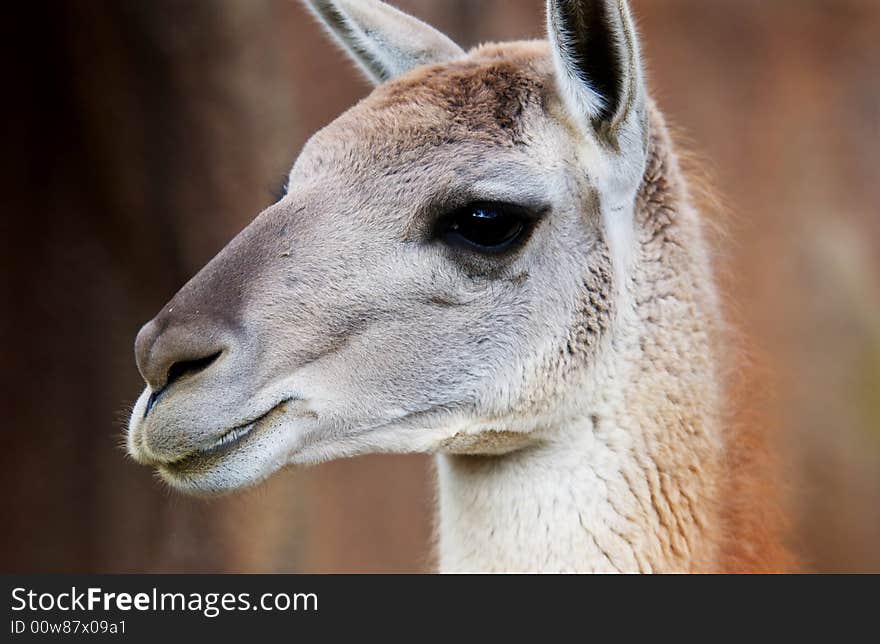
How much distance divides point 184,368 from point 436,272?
67 centimetres

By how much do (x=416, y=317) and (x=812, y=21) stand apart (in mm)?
5707

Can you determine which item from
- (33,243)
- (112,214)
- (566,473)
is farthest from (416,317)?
(33,243)

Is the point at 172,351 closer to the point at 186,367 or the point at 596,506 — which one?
the point at 186,367

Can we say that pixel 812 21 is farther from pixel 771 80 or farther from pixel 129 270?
pixel 129 270

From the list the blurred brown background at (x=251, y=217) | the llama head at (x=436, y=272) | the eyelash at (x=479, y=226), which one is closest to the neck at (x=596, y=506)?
the llama head at (x=436, y=272)

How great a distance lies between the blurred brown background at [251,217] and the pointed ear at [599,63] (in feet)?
11.6

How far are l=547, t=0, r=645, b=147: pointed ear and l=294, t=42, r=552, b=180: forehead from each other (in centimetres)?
12

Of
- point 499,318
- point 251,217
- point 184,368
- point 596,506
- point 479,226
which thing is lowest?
point 596,506

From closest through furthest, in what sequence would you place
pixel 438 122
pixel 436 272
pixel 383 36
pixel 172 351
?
pixel 172 351, pixel 436 272, pixel 438 122, pixel 383 36

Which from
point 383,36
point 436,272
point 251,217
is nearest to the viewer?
point 436,272

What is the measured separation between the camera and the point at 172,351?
2412 millimetres

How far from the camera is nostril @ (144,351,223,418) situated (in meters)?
2.45

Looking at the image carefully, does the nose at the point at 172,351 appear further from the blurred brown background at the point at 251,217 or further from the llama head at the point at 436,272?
the blurred brown background at the point at 251,217

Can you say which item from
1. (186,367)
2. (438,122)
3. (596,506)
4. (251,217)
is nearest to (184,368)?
(186,367)
